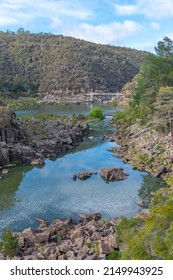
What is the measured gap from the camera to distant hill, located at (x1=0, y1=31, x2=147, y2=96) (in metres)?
→ 155

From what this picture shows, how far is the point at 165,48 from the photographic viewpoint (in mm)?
62406

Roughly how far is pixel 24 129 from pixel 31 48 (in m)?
130

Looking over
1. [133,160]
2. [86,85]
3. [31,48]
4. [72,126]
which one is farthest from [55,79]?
[133,160]

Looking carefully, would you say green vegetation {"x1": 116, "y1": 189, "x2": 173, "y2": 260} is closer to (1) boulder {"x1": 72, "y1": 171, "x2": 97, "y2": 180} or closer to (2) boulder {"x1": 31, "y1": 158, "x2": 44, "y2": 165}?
(1) boulder {"x1": 72, "y1": 171, "x2": 97, "y2": 180}

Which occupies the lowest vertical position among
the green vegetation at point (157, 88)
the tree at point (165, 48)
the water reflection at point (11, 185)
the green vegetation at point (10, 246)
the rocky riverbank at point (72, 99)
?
the water reflection at point (11, 185)

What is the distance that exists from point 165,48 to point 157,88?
40.7ft

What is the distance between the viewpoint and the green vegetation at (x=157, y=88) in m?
45.0

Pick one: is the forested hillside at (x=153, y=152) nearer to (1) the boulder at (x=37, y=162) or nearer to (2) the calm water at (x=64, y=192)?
(2) the calm water at (x=64, y=192)

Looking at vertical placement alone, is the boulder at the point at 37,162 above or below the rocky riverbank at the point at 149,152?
below

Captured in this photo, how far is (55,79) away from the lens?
159 m

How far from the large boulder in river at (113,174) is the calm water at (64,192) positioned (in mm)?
669

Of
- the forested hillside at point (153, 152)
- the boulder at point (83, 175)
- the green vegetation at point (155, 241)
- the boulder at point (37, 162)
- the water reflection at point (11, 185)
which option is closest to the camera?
the green vegetation at point (155, 241)

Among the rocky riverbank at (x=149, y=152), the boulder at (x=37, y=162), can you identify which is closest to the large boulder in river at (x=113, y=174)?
the rocky riverbank at (x=149, y=152)

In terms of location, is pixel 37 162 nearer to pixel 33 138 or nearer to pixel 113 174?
pixel 33 138
